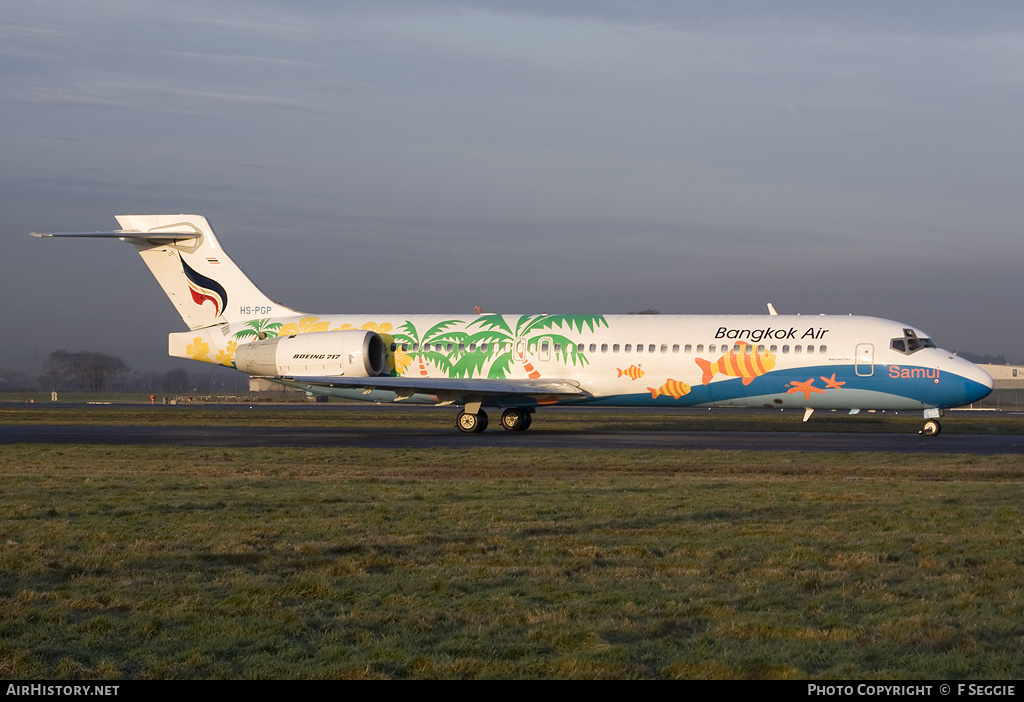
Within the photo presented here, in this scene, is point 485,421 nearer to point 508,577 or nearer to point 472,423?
point 472,423

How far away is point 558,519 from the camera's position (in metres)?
12.2

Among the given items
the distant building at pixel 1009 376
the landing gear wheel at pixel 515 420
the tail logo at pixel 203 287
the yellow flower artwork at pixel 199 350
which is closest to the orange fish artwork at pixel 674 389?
the landing gear wheel at pixel 515 420

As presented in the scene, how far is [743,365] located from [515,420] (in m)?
7.25

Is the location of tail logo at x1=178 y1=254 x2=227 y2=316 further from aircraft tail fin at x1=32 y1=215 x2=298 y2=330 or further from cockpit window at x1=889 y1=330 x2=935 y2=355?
cockpit window at x1=889 y1=330 x2=935 y2=355

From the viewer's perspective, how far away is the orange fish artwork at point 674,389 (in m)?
30.0

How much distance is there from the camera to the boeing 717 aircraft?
28938 millimetres

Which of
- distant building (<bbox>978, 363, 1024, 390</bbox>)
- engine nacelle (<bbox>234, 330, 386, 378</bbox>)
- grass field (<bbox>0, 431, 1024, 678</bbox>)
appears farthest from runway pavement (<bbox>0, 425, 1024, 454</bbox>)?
distant building (<bbox>978, 363, 1024, 390</bbox>)

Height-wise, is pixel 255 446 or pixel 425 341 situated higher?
pixel 425 341

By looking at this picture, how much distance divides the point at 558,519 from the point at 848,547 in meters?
3.47

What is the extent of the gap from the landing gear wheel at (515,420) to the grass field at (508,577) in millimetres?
15021

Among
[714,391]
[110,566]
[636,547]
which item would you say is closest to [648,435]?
[714,391]

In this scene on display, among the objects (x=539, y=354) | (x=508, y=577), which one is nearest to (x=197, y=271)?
(x=539, y=354)

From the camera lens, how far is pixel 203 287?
112ft
